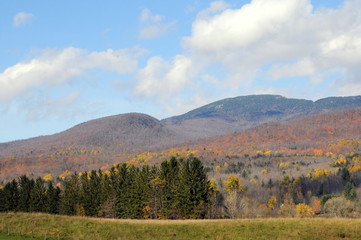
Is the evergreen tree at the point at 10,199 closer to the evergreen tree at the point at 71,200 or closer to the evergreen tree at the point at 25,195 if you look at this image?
the evergreen tree at the point at 25,195

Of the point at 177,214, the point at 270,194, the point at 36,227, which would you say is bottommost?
the point at 270,194

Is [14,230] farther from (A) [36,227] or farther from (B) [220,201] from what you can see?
(B) [220,201]

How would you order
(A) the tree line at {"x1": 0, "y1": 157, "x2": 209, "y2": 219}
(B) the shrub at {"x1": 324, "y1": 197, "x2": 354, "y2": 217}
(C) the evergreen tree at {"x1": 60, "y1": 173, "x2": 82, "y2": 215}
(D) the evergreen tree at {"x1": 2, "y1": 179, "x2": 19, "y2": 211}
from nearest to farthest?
1. (A) the tree line at {"x1": 0, "y1": 157, "x2": 209, "y2": 219}
2. (C) the evergreen tree at {"x1": 60, "y1": 173, "x2": 82, "y2": 215}
3. (D) the evergreen tree at {"x1": 2, "y1": 179, "x2": 19, "y2": 211}
4. (B) the shrub at {"x1": 324, "y1": 197, "x2": 354, "y2": 217}

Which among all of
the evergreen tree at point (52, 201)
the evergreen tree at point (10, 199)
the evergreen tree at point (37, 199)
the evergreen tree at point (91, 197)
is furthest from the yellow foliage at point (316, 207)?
the evergreen tree at point (10, 199)

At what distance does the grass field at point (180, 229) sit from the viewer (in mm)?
38594

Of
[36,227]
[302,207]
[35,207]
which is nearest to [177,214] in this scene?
[36,227]

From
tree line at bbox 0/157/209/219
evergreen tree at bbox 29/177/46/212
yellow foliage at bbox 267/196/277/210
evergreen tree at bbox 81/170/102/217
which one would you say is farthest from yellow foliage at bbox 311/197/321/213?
evergreen tree at bbox 29/177/46/212

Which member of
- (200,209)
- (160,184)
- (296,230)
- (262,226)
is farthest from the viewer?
(160,184)

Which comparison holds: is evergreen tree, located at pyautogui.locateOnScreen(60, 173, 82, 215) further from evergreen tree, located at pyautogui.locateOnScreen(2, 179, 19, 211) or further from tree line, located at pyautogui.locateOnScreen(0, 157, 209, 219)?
evergreen tree, located at pyautogui.locateOnScreen(2, 179, 19, 211)

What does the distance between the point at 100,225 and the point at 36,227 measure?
7.03 m

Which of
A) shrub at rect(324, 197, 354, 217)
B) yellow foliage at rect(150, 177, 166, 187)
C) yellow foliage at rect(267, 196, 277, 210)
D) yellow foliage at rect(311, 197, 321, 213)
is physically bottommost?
yellow foliage at rect(311, 197, 321, 213)

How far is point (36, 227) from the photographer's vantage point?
42156 millimetres

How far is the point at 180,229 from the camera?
4272cm

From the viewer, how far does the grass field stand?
38.6m
